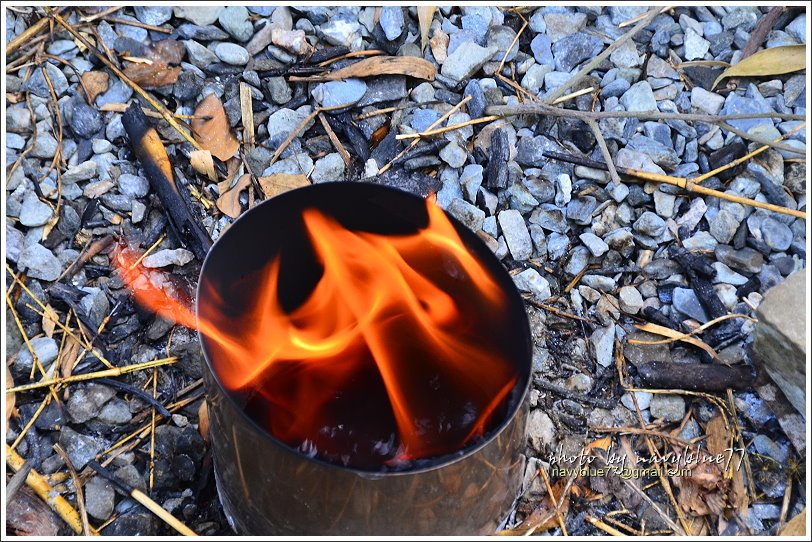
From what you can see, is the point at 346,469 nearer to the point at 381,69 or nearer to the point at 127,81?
the point at 381,69

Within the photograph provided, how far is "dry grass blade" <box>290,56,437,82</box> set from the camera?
2121 millimetres

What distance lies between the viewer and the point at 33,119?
198cm

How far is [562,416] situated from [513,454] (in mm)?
444

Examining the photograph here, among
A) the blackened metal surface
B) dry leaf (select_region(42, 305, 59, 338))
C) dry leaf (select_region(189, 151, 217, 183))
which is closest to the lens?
the blackened metal surface

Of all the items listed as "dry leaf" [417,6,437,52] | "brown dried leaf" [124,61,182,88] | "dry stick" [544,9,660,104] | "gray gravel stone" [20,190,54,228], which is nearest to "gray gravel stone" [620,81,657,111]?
"dry stick" [544,9,660,104]

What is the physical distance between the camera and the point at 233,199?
2.01 meters

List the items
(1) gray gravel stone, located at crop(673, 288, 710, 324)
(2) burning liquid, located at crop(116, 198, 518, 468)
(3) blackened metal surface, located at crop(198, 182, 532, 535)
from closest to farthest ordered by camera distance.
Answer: (3) blackened metal surface, located at crop(198, 182, 532, 535)
(2) burning liquid, located at crop(116, 198, 518, 468)
(1) gray gravel stone, located at crop(673, 288, 710, 324)

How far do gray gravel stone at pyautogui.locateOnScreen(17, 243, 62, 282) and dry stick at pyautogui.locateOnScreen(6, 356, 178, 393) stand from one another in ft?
0.87

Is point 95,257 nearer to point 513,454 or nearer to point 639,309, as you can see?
point 513,454

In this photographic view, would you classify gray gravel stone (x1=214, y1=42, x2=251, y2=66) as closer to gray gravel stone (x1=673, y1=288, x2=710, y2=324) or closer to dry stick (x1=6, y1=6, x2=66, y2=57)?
dry stick (x1=6, y1=6, x2=66, y2=57)

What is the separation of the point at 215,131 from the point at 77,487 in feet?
3.17

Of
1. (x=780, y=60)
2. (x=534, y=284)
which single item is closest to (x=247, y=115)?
(x=534, y=284)

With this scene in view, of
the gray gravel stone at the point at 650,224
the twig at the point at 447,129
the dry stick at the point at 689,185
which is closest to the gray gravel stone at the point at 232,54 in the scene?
the twig at the point at 447,129

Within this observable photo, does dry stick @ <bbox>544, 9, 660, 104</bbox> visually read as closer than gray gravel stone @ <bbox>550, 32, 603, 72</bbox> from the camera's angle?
Yes
